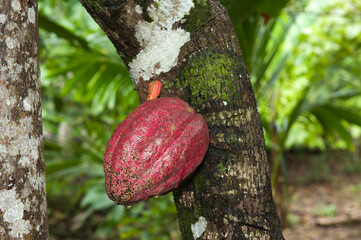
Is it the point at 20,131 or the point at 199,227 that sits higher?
the point at 20,131

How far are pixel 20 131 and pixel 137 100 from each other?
1.04 metres

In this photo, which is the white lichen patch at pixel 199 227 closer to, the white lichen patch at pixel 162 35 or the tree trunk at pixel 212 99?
the tree trunk at pixel 212 99

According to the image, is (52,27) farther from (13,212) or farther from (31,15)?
(13,212)

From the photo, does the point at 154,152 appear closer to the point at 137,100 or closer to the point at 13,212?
the point at 13,212

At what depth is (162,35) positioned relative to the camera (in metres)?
0.73

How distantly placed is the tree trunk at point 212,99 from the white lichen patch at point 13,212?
0.30m

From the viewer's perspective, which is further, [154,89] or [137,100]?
[137,100]

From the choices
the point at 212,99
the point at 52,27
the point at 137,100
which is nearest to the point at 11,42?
the point at 212,99

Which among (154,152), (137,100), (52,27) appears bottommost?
(137,100)

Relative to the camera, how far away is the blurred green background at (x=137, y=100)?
182 cm

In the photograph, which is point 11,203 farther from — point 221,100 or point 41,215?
point 221,100

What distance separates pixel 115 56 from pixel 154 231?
128 cm

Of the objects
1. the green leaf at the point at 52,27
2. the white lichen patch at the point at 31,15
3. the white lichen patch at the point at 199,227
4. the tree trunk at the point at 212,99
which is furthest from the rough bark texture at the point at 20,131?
the green leaf at the point at 52,27

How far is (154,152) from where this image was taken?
0.65 meters
